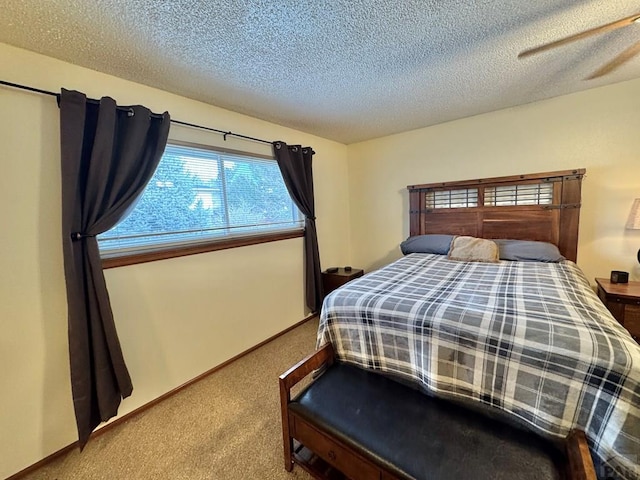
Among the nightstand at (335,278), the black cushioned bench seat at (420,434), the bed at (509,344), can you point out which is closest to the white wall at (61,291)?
the nightstand at (335,278)

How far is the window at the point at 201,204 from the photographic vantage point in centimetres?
196

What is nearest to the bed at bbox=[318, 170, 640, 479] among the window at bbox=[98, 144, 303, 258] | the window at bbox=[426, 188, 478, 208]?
the window at bbox=[426, 188, 478, 208]

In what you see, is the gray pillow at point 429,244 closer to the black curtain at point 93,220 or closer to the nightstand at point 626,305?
the nightstand at point 626,305

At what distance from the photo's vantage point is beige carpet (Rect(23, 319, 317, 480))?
4.82ft

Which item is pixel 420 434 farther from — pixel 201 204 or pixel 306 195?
pixel 306 195

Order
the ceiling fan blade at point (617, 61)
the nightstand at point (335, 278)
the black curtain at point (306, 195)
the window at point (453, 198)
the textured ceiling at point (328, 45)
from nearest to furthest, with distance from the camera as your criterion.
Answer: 1. the textured ceiling at point (328, 45)
2. the ceiling fan blade at point (617, 61)
3. the black curtain at point (306, 195)
4. the window at point (453, 198)
5. the nightstand at point (335, 278)

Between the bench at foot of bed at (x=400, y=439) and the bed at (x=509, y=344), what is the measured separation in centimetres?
8

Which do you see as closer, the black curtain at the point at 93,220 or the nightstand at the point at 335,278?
the black curtain at the point at 93,220

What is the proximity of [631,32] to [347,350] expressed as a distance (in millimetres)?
2527

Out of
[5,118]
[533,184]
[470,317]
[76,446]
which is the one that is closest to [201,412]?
[76,446]

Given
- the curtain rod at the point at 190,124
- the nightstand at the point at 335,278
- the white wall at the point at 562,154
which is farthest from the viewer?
the nightstand at the point at 335,278

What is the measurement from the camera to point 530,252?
246 centimetres

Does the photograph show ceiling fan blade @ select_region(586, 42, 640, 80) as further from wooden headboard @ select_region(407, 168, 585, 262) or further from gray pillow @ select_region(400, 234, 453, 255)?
gray pillow @ select_region(400, 234, 453, 255)

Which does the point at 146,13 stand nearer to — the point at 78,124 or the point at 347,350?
the point at 78,124
